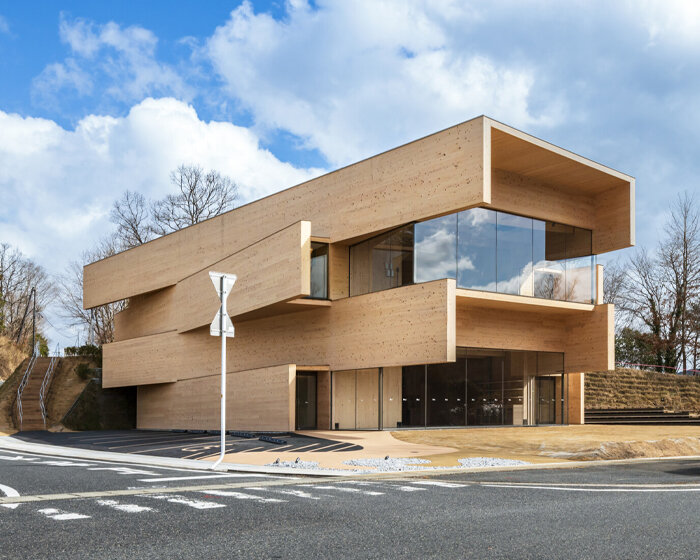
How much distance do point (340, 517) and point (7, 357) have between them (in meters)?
56.5

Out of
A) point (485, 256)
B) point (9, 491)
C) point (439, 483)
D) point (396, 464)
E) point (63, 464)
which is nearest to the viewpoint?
point (9, 491)

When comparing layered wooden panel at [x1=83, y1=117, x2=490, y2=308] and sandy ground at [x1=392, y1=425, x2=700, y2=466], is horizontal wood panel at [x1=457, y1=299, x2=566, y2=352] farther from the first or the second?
layered wooden panel at [x1=83, y1=117, x2=490, y2=308]

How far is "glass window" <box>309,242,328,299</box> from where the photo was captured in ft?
91.3

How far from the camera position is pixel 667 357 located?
50125mm

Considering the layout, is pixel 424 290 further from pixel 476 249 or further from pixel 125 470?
pixel 125 470

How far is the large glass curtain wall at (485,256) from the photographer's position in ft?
82.7

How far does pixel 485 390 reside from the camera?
95.9ft

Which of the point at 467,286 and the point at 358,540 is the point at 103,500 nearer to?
the point at 358,540

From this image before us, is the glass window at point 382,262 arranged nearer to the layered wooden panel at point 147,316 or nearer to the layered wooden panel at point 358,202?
the layered wooden panel at point 358,202

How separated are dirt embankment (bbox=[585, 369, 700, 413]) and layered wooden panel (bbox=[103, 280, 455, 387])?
18475mm

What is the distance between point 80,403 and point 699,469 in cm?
3489

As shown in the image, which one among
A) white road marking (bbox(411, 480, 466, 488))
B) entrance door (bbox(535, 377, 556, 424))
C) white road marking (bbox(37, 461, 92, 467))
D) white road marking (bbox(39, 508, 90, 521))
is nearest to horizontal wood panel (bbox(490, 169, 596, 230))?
entrance door (bbox(535, 377, 556, 424))

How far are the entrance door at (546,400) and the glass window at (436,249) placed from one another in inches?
355

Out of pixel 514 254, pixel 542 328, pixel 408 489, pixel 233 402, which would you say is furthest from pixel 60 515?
pixel 542 328
